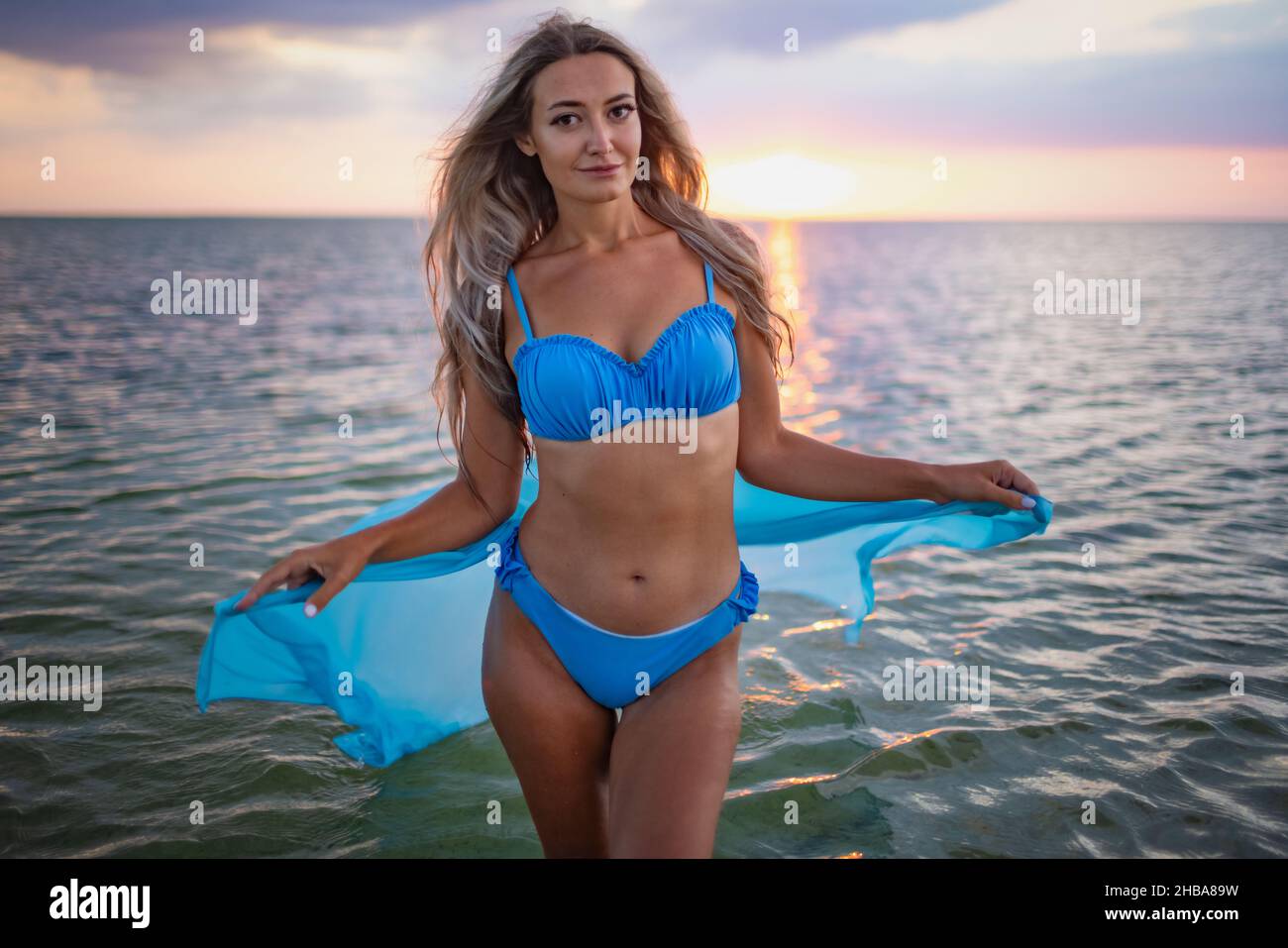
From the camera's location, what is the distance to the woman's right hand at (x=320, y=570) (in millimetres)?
3133

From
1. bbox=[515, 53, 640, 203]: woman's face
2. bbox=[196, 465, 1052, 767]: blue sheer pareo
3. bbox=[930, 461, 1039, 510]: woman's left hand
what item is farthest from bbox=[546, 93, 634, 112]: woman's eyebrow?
bbox=[930, 461, 1039, 510]: woman's left hand

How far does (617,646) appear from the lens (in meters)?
3.18

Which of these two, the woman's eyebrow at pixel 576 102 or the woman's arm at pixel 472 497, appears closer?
the woman's eyebrow at pixel 576 102

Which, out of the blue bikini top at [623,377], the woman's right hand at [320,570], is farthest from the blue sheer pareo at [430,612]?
the blue bikini top at [623,377]

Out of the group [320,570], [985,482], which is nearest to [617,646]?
[320,570]

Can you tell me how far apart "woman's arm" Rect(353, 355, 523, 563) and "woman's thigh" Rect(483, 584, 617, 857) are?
1.62 ft

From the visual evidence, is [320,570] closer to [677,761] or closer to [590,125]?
[677,761]

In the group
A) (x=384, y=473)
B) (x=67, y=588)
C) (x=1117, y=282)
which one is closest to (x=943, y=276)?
(x=1117, y=282)

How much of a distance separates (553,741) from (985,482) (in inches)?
65.3

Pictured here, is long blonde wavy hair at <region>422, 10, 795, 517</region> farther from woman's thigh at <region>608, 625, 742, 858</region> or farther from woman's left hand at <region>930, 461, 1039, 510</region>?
woman's thigh at <region>608, 625, 742, 858</region>

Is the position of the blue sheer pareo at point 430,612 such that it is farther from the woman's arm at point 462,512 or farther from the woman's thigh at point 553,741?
the woman's thigh at point 553,741

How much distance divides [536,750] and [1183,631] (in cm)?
445

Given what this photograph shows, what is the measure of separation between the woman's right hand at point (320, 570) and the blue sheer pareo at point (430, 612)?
2.9 inches
